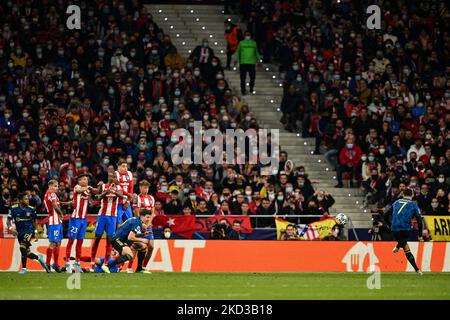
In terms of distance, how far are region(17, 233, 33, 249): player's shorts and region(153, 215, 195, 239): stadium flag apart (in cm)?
421

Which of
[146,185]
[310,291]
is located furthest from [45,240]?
[310,291]

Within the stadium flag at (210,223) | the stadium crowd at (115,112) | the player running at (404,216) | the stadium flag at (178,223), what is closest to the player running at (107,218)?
the stadium flag at (178,223)

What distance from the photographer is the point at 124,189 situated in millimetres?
27391

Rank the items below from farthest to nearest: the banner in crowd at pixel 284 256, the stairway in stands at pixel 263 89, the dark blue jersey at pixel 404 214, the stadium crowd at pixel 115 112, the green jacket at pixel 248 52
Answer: the green jacket at pixel 248 52 → the stairway in stands at pixel 263 89 → the stadium crowd at pixel 115 112 → the banner in crowd at pixel 284 256 → the dark blue jersey at pixel 404 214

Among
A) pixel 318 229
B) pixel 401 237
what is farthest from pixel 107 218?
pixel 401 237

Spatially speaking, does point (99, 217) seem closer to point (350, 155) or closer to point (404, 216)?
point (404, 216)

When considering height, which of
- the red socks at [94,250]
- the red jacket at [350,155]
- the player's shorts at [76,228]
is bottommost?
the red socks at [94,250]

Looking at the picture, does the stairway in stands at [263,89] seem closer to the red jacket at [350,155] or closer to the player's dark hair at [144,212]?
the red jacket at [350,155]

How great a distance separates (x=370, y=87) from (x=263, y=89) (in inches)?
149

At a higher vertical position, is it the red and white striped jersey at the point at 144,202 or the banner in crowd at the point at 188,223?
the red and white striped jersey at the point at 144,202

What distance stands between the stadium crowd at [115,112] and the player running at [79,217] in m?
3.88

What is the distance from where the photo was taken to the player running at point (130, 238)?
84.4ft

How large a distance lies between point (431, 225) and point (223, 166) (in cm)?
631

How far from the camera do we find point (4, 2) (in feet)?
126
